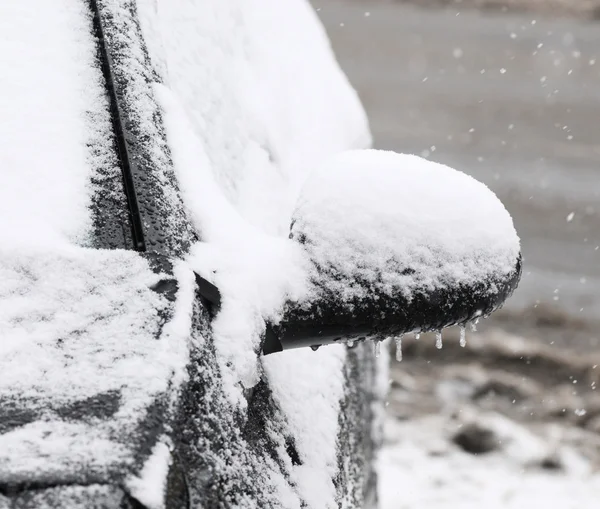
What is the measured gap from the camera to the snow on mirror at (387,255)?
1.07 meters

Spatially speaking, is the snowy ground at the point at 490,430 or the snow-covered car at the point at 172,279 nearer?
the snow-covered car at the point at 172,279

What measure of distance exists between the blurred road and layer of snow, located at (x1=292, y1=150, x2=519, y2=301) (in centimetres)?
371

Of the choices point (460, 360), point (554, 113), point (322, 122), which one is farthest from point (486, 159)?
point (322, 122)

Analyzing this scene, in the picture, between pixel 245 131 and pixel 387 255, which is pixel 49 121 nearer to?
pixel 387 255

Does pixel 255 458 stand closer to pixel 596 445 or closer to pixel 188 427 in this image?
pixel 188 427

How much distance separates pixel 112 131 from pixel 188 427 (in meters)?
0.56

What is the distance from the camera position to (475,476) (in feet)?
11.3

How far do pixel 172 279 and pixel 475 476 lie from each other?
9.39 ft

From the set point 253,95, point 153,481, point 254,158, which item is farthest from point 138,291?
point 253,95

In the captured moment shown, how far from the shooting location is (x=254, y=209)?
160 centimetres

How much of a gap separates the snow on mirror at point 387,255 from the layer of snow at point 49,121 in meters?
0.34

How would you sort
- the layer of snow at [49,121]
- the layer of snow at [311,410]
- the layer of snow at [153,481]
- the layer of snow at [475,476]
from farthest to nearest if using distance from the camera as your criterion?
1. the layer of snow at [475,476]
2. the layer of snow at [311,410]
3. the layer of snow at [49,121]
4. the layer of snow at [153,481]

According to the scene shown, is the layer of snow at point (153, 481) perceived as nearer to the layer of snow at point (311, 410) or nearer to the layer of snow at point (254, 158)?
the layer of snow at point (254, 158)

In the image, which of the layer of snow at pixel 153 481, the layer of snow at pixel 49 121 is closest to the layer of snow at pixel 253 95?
the layer of snow at pixel 49 121
